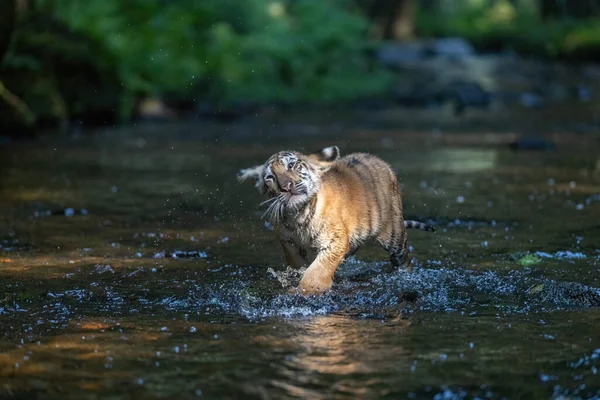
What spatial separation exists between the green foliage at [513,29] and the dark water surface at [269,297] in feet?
103

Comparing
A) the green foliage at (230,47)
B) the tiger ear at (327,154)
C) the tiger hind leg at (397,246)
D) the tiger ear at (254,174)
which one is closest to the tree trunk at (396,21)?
the green foliage at (230,47)

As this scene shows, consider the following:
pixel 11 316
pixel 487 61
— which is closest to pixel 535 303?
pixel 11 316

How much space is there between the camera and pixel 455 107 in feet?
86.9

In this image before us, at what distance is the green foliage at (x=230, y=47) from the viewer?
22.0 m

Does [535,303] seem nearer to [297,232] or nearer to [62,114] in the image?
[297,232]

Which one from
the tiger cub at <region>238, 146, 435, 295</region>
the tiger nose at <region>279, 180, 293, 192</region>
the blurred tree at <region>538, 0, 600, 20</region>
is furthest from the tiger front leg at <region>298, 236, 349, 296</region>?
the blurred tree at <region>538, 0, 600, 20</region>

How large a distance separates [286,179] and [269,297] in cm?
87

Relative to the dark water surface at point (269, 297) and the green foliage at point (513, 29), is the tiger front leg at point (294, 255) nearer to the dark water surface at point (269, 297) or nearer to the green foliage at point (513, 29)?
the dark water surface at point (269, 297)

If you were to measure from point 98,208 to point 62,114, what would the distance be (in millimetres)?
8980

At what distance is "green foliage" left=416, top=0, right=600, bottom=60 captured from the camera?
44219 millimetres

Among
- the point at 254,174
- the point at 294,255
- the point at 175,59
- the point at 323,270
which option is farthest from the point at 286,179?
the point at 175,59

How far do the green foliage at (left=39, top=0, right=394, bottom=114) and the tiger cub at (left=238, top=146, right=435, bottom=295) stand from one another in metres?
13.7

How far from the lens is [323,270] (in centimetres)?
748

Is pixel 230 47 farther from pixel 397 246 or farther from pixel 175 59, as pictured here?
pixel 397 246
